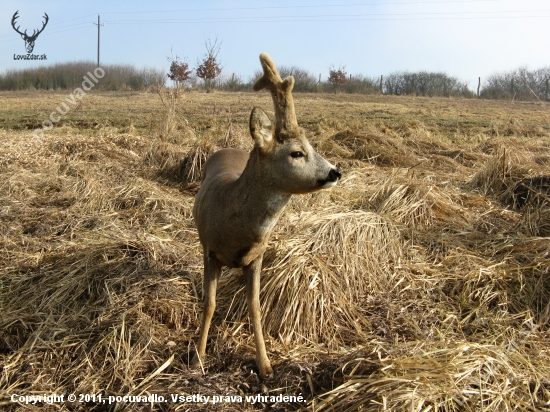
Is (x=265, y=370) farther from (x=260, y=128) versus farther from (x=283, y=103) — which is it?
(x=283, y=103)

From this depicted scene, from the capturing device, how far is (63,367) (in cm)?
350

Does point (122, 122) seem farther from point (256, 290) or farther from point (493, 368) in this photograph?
point (493, 368)

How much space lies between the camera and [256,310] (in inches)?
141

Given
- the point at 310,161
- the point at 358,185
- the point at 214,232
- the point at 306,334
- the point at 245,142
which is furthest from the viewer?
the point at 245,142

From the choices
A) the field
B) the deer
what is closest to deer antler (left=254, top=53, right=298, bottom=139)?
the deer

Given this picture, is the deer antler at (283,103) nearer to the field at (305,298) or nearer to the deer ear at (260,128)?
the deer ear at (260,128)

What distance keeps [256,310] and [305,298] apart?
1.95 feet

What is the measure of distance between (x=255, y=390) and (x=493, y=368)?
158 cm

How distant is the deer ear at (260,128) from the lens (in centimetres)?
287

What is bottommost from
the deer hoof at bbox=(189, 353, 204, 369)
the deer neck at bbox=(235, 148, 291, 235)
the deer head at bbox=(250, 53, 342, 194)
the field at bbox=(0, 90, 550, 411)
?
the deer hoof at bbox=(189, 353, 204, 369)

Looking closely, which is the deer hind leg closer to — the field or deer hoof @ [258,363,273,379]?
the field

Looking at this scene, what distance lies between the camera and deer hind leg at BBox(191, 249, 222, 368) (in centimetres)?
352

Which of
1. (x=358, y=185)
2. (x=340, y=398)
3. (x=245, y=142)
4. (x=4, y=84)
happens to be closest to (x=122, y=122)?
(x=245, y=142)

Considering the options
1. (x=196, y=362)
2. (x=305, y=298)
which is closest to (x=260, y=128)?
(x=305, y=298)
